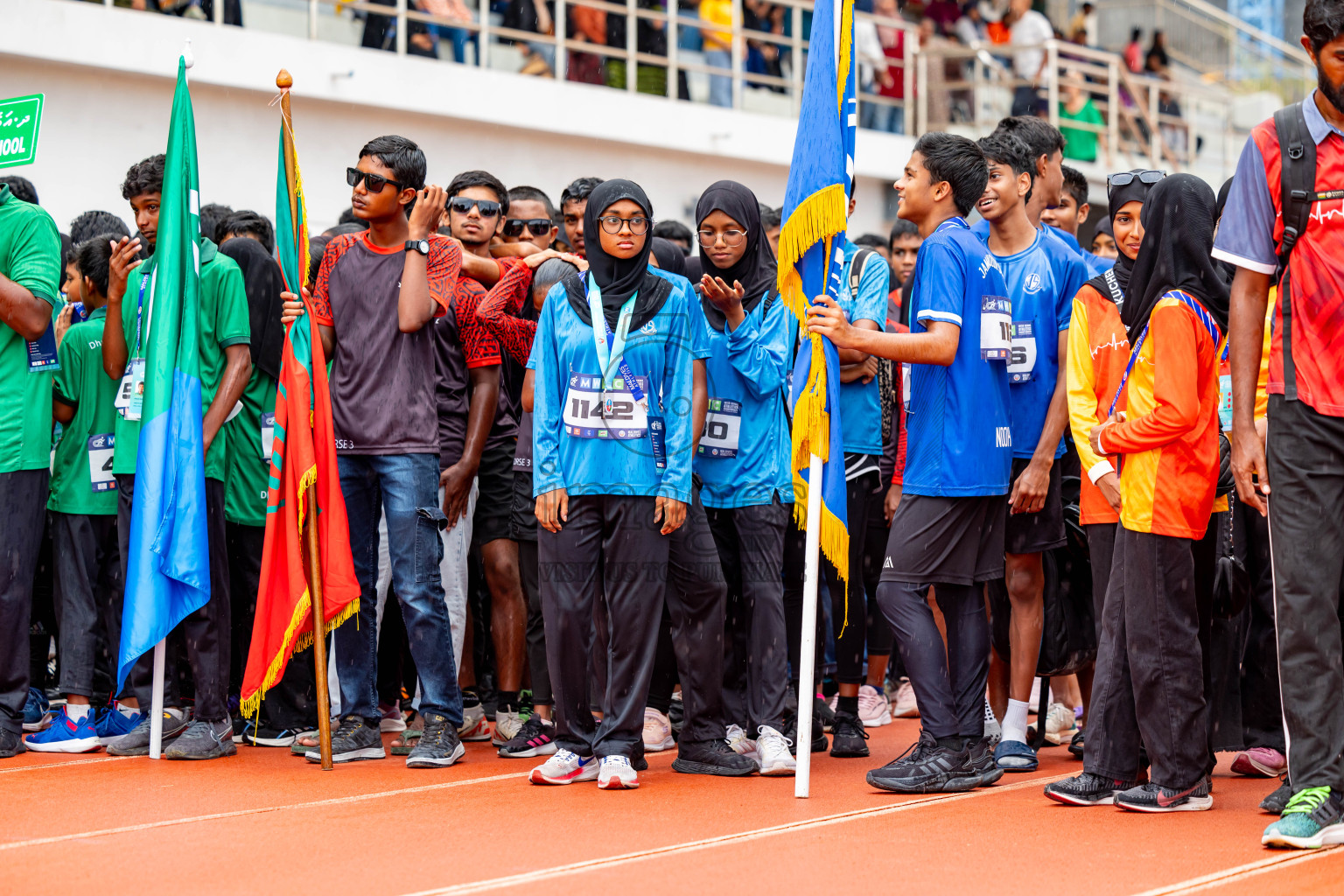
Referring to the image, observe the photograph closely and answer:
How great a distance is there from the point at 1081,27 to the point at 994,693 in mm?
Answer: 16584

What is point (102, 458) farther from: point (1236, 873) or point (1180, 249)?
point (1236, 873)

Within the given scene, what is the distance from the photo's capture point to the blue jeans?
622 centimetres

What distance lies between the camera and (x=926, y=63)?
18641 millimetres

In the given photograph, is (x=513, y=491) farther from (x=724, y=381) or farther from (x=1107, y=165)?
(x=1107, y=165)

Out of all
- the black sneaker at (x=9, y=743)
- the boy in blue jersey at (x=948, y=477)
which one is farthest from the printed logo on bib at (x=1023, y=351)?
the black sneaker at (x=9, y=743)

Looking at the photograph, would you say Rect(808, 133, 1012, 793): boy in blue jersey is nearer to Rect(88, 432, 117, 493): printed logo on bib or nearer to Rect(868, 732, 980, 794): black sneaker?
Rect(868, 732, 980, 794): black sneaker

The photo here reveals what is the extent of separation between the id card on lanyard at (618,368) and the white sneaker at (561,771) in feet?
3.49

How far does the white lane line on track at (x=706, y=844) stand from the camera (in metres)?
4.03

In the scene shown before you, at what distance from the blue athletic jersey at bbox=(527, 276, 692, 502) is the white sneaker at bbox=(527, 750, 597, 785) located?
928 millimetres

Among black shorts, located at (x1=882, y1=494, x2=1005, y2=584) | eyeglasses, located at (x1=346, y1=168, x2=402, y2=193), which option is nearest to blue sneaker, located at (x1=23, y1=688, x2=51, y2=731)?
eyeglasses, located at (x1=346, y1=168, x2=402, y2=193)

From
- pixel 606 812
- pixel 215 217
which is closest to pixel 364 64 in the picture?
pixel 215 217

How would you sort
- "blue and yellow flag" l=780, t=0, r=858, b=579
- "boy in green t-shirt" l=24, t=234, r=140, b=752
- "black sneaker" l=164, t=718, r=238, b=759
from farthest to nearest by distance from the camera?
"boy in green t-shirt" l=24, t=234, r=140, b=752 → "black sneaker" l=164, t=718, r=238, b=759 → "blue and yellow flag" l=780, t=0, r=858, b=579

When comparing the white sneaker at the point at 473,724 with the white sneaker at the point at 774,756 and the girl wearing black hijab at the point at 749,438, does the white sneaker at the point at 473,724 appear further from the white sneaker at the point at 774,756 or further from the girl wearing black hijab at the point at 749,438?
the white sneaker at the point at 774,756

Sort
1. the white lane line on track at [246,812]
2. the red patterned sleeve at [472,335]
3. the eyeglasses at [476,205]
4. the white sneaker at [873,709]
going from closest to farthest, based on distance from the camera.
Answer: the white lane line on track at [246,812] → the red patterned sleeve at [472,335] → the eyeglasses at [476,205] → the white sneaker at [873,709]
